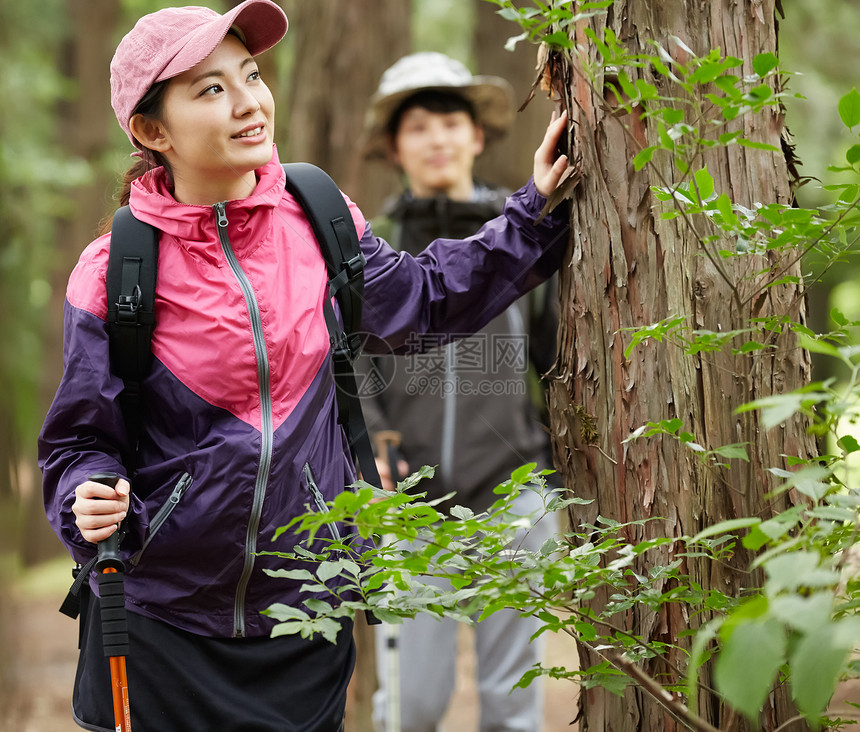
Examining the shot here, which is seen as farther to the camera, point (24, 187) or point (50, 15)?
point (50, 15)

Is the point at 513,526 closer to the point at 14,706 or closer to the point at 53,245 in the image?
the point at 14,706

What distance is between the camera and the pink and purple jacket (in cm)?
200

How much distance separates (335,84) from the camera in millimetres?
5527

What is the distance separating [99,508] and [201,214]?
2.34 ft

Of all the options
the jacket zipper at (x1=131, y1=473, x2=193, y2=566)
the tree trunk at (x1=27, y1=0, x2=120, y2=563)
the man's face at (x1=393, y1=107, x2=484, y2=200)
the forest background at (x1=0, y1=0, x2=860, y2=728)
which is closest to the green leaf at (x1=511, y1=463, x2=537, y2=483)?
the jacket zipper at (x1=131, y1=473, x2=193, y2=566)

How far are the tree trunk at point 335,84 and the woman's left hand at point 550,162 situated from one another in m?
3.28

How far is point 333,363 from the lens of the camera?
2197 millimetres

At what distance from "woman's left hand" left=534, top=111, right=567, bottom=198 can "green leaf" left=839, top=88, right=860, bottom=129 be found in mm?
832

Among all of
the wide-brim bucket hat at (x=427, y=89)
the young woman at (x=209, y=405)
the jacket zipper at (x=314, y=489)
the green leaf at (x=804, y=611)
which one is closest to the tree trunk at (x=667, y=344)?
the young woman at (x=209, y=405)

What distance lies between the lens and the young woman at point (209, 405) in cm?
201

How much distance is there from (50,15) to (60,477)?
11.2 metres

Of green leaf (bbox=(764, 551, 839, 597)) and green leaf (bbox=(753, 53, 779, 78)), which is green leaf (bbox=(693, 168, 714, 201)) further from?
green leaf (bbox=(764, 551, 839, 597))

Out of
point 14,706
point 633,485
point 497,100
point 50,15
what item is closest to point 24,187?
point 50,15

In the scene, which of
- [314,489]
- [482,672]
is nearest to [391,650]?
[482,672]
